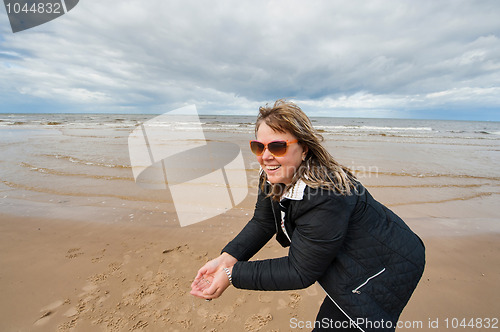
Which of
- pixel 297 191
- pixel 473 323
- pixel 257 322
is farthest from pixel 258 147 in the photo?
pixel 473 323

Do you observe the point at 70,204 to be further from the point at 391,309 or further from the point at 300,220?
the point at 391,309

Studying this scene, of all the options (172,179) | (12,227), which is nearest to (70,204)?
(12,227)

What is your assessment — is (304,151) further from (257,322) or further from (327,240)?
(257,322)

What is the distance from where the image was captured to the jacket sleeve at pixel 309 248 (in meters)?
1.28

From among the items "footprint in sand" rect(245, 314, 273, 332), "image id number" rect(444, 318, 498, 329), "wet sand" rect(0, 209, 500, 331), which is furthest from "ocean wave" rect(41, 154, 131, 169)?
"image id number" rect(444, 318, 498, 329)

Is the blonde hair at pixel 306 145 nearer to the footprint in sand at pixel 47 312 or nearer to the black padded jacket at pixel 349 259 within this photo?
the black padded jacket at pixel 349 259

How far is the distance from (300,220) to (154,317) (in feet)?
7.79

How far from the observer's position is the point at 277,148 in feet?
5.21

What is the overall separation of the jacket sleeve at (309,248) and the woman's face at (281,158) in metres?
0.33

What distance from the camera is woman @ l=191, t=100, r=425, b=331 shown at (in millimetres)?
1321

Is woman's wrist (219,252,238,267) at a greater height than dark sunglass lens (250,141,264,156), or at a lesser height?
lesser

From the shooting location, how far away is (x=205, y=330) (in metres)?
2.50

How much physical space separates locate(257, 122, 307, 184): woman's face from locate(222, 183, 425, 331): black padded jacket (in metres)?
0.21

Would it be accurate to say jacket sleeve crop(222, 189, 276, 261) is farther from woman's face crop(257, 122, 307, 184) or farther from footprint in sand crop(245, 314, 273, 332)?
footprint in sand crop(245, 314, 273, 332)
